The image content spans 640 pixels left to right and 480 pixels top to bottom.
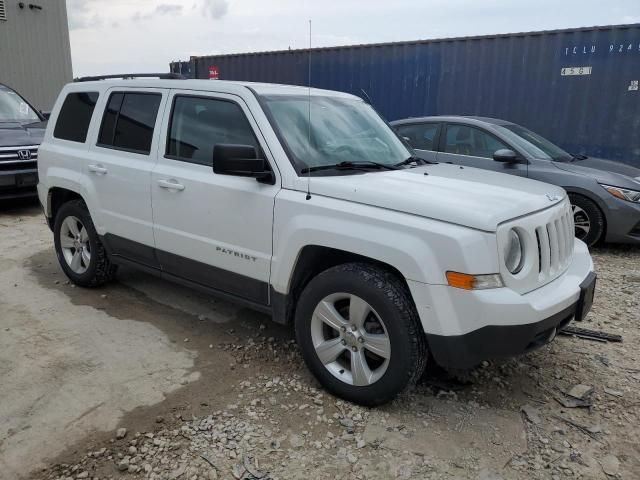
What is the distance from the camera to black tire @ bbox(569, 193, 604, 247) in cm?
621

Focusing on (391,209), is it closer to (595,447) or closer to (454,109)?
(595,447)

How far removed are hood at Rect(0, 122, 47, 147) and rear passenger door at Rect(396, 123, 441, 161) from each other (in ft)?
18.2

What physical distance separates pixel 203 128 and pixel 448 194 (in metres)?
1.82

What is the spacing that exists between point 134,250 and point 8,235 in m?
3.64

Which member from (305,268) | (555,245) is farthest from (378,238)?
(555,245)

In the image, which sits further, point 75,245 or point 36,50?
point 36,50

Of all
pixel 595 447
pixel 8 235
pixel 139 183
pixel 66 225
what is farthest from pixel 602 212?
pixel 8 235

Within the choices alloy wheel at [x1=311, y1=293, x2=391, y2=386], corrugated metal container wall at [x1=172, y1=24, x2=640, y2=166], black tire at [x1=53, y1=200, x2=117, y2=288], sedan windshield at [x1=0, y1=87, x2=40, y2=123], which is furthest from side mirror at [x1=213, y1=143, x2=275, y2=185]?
corrugated metal container wall at [x1=172, y1=24, x2=640, y2=166]

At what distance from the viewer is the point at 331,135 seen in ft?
11.9

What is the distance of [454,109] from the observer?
34.0ft

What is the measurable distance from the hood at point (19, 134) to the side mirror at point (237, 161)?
6100 mm

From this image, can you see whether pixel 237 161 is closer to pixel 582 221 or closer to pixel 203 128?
pixel 203 128

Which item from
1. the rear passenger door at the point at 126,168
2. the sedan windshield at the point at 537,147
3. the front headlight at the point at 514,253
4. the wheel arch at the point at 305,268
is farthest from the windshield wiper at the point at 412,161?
the sedan windshield at the point at 537,147

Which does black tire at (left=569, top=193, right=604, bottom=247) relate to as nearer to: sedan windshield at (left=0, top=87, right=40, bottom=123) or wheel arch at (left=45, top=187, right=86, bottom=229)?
wheel arch at (left=45, top=187, right=86, bottom=229)
